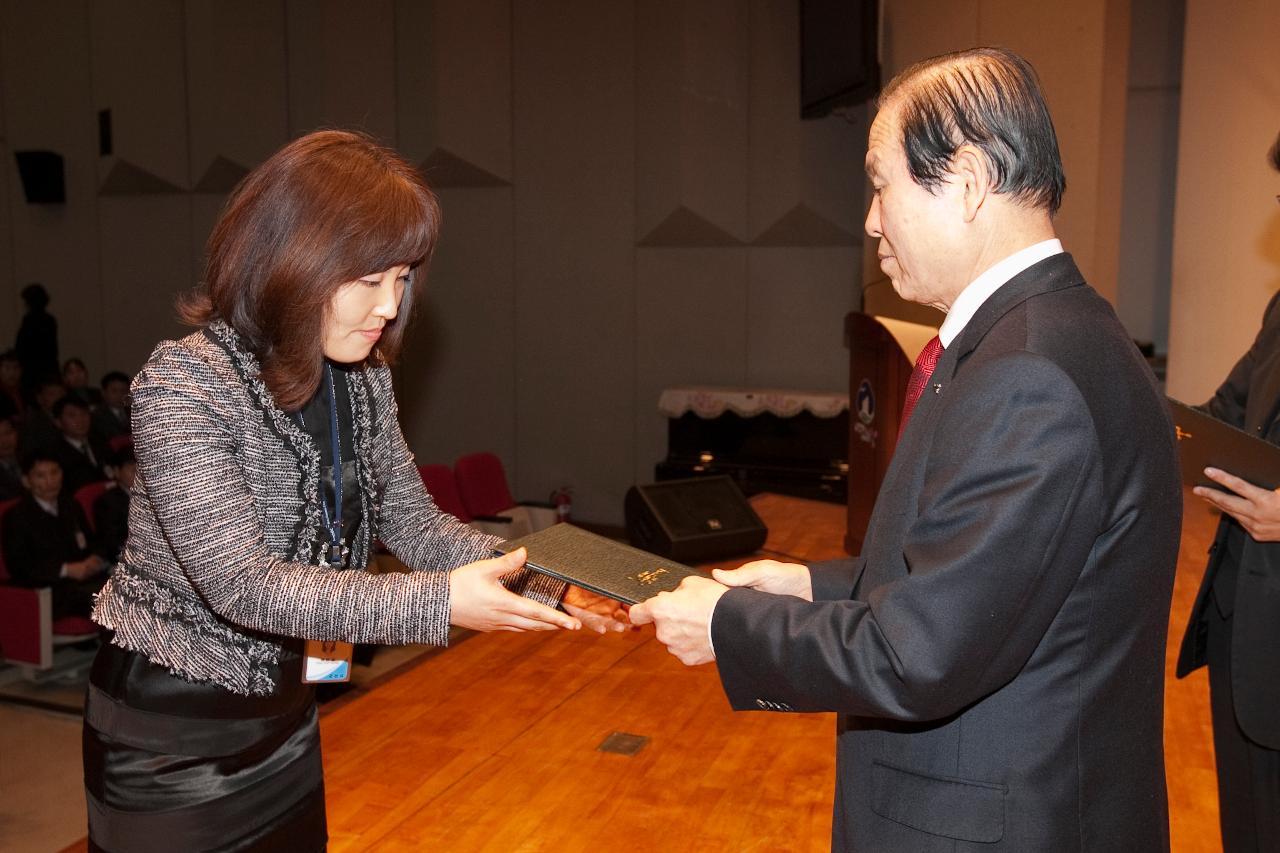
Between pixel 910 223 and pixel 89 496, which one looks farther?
pixel 89 496

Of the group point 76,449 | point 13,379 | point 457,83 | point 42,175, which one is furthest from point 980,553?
point 42,175

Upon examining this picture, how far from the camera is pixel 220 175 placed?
941 cm

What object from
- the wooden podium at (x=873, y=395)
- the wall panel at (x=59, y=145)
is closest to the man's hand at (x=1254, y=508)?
the wooden podium at (x=873, y=395)

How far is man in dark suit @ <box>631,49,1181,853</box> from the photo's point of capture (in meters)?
1.07

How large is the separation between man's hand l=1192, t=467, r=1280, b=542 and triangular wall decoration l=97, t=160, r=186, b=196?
9.27 metres

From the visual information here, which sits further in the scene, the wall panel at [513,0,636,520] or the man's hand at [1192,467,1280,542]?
the wall panel at [513,0,636,520]

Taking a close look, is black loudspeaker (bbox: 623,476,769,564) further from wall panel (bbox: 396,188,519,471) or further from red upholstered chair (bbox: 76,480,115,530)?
Result: wall panel (bbox: 396,188,519,471)

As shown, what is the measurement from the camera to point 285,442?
4.85ft

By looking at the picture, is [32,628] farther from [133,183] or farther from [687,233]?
[133,183]

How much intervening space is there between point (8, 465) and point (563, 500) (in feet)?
11.3

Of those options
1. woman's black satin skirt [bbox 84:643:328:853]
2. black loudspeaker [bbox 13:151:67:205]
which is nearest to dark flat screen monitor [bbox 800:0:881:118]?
woman's black satin skirt [bbox 84:643:328:853]

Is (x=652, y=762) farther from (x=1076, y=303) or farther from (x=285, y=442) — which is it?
(x=1076, y=303)

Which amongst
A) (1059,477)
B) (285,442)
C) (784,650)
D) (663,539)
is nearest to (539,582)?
(285,442)

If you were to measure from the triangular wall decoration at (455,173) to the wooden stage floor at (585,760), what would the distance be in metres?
5.40
